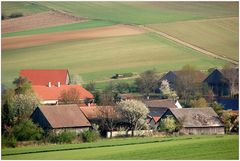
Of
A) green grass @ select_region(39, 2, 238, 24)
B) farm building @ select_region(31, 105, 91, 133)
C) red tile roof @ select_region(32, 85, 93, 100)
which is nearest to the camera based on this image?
farm building @ select_region(31, 105, 91, 133)

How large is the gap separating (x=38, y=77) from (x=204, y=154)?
28.2 metres

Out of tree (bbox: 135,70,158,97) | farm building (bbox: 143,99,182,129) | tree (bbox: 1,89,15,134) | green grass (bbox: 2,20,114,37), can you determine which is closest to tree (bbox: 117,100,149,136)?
farm building (bbox: 143,99,182,129)

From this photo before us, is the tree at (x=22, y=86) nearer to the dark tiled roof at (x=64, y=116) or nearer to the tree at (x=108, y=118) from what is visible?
the dark tiled roof at (x=64, y=116)

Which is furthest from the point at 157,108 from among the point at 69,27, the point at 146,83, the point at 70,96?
the point at 69,27

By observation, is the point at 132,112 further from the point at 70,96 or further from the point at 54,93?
the point at 54,93

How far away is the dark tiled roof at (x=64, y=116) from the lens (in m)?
37.8

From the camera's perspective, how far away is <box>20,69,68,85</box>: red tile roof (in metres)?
54.9

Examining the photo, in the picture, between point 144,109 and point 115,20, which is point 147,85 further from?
point 144,109

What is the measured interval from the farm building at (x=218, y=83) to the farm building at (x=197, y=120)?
12588 mm

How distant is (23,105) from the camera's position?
39.5m

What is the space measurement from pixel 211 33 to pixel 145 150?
106 ft

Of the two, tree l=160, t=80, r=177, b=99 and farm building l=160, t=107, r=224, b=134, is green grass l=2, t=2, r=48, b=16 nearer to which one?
tree l=160, t=80, r=177, b=99

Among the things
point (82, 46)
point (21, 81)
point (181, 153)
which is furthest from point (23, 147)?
point (82, 46)

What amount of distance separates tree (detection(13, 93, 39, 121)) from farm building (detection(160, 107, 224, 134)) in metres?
6.62
